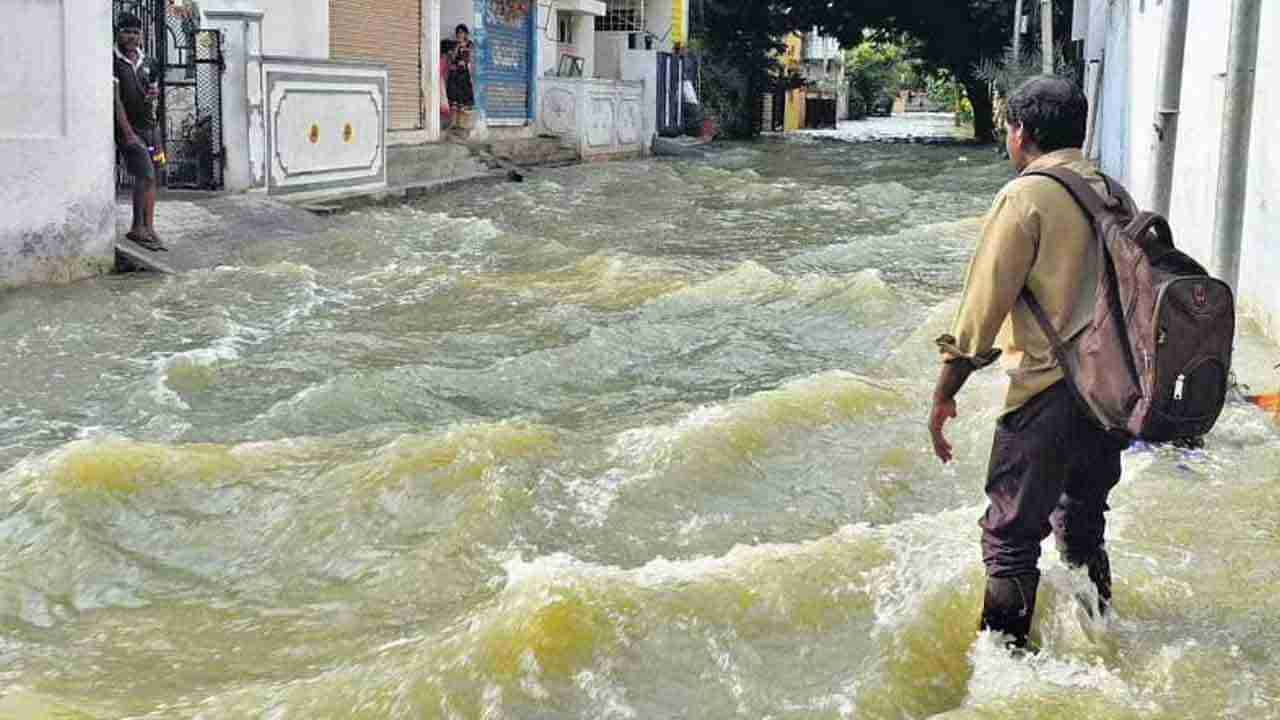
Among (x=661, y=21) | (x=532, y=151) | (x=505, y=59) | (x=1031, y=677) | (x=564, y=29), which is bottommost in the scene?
(x=1031, y=677)

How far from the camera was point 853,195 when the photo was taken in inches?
782

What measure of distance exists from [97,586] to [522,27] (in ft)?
69.6

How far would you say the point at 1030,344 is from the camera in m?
3.79

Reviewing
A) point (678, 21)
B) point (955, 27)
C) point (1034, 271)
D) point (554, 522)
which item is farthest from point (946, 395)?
point (955, 27)

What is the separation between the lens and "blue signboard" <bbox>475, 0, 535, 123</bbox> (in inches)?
931

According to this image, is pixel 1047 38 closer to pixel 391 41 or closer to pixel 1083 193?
pixel 391 41

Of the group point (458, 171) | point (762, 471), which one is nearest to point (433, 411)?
point (762, 471)

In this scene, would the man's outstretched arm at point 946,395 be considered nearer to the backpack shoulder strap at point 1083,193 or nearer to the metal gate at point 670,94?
the backpack shoulder strap at point 1083,193

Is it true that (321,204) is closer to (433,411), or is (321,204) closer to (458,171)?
(458,171)

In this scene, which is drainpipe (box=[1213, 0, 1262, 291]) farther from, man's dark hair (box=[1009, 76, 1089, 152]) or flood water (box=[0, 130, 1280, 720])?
man's dark hair (box=[1009, 76, 1089, 152])

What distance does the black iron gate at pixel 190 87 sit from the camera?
45.1ft

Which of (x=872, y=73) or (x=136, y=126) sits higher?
(x=872, y=73)

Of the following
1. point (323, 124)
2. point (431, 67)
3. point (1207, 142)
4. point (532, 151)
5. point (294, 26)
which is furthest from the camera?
point (532, 151)

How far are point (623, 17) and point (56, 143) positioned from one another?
23.7 metres
